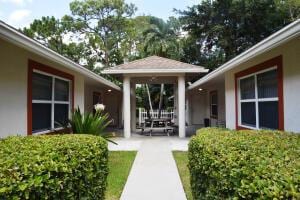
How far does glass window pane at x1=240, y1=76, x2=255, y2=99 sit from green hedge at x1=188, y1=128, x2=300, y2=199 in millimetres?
5970

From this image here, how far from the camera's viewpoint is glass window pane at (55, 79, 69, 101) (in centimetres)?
951

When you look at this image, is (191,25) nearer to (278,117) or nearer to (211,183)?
(278,117)

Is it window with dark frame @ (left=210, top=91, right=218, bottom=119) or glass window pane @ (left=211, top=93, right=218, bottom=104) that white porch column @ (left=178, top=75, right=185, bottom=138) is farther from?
glass window pane @ (left=211, top=93, right=218, bottom=104)

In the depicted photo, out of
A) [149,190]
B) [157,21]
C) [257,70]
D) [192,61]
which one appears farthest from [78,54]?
[149,190]

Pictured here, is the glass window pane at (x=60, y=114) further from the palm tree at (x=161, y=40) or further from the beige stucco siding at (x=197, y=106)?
the palm tree at (x=161, y=40)

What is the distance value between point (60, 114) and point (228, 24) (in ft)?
61.2

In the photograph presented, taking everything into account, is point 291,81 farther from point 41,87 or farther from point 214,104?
point 214,104

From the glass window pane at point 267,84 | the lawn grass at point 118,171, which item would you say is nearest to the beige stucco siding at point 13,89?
the lawn grass at point 118,171

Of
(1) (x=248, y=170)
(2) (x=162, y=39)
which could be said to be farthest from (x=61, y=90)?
(2) (x=162, y=39)

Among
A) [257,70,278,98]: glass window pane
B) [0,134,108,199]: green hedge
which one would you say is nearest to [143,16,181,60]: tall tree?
[257,70,278,98]: glass window pane

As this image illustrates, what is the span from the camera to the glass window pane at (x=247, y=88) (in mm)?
9344

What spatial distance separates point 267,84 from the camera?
816 centimetres

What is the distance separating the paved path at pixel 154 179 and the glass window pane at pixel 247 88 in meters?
3.11

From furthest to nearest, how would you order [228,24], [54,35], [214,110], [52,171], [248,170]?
[54,35]
[228,24]
[214,110]
[52,171]
[248,170]
